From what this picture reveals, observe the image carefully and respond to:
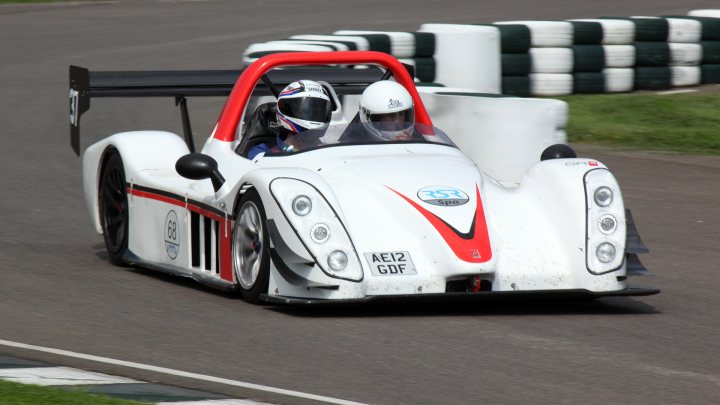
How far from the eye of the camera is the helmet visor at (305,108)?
809 cm

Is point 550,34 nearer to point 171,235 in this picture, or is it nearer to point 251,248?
point 171,235

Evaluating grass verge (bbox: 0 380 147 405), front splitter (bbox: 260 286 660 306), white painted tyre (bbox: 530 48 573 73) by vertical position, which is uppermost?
white painted tyre (bbox: 530 48 573 73)

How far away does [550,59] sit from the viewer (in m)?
16.4

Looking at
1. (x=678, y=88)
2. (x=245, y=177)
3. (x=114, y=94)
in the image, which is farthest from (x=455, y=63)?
(x=245, y=177)

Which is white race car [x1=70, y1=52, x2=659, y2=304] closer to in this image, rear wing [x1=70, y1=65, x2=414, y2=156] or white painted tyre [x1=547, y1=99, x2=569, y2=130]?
rear wing [x1=70, y1=65, x2=414, y2=156]

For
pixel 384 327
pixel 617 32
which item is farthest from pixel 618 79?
pixel 384 327

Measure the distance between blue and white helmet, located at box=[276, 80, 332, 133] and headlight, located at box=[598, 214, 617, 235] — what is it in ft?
5.74

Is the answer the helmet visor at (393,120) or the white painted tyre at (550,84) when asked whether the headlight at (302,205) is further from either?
the white painted tyre at (550,84)

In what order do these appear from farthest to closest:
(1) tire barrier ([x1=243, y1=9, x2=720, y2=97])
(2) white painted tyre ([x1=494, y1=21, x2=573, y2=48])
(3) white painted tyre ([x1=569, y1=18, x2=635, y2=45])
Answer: (3) white painted tyre ([x1=569, y1=18, x2=635, y2=45])
(2) white painted tyre ([x1=494, y1=21, x2=573, y2=48])
(1) tire barrier ([x1=243, y1=9, x2=720, y2=97])

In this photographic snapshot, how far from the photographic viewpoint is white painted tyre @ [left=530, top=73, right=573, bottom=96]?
1639 centimetres

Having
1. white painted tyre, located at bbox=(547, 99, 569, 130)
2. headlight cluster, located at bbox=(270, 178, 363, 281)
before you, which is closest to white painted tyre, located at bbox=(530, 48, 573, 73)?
white painted tyre, located at bbox=(547, 99, 569, 130)

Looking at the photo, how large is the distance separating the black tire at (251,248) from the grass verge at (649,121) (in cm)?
794

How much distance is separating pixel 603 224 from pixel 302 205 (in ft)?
5.02

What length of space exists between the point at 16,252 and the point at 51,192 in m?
2.61
